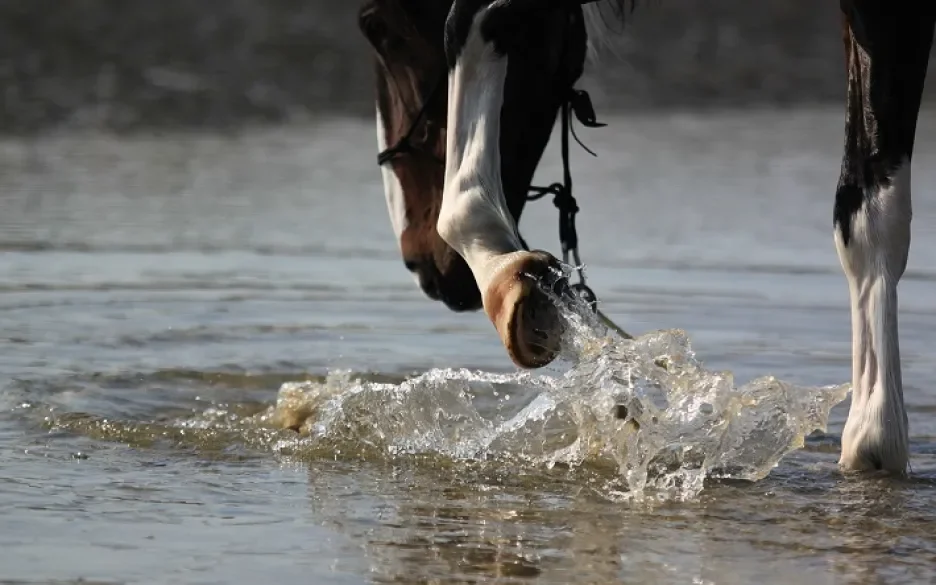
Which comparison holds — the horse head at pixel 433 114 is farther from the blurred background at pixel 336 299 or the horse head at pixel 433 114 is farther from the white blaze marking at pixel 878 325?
the white blaze marking at pixel 878 325

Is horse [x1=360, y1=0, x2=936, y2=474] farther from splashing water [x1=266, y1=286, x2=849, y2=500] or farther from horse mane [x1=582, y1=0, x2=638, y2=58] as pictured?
Answer: splashing water [x1=266, y1=286, x2=849, y2=500]

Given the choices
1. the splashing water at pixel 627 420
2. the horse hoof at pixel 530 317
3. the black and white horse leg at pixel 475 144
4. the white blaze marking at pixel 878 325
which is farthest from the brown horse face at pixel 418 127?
the white blaze marking at pixel 878 325

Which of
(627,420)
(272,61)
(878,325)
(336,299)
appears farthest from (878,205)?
(272,61)

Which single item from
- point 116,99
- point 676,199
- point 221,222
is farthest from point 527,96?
point 116,99

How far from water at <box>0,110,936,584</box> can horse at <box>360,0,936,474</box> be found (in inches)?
4.6

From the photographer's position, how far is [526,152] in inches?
181

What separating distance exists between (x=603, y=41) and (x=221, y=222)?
3.24 metres

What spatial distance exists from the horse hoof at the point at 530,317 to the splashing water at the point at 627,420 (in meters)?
0.03

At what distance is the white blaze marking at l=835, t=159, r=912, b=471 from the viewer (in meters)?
A: 3.80

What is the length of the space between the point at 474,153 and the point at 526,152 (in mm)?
394

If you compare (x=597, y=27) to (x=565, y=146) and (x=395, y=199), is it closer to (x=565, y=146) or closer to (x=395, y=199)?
(x=565, y=146)

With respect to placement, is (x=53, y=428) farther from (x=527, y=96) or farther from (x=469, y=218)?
(x=527, y=96)

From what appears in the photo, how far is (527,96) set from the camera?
4473 mm

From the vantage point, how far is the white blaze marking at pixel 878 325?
3.80 m
